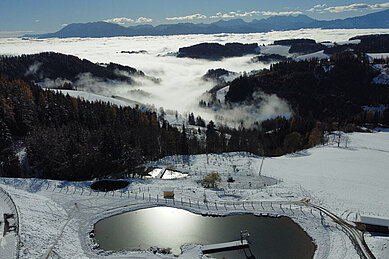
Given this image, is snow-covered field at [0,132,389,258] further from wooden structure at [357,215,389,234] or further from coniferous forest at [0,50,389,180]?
coniferous forest at [0,50,389,180]

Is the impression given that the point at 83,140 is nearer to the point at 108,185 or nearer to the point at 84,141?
the point at 84,141

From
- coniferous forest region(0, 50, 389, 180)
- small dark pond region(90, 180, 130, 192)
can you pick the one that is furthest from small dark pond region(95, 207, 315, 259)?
coniferous forest region(0, 50, 389, 180)

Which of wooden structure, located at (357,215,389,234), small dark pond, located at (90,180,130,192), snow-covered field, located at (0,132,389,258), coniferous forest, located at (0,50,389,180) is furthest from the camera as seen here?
coniferous forest, located at (0,50,389,180)

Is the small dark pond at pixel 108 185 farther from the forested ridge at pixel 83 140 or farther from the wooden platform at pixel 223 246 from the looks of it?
the wooden platform at pixel 223 246

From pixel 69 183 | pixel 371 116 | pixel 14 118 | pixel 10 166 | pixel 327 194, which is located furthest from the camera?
pixel 371 116

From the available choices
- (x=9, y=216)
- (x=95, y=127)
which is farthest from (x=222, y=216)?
(x=95, y=127)

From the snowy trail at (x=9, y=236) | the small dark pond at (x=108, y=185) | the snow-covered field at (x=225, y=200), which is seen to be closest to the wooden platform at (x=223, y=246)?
the snow-covered field at (x=225, y=200)

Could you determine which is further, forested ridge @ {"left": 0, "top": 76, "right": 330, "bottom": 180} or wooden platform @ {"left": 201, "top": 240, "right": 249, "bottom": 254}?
forested ridge @ {"left": 0, "top": 76, "right": 330, "bottom": 180}

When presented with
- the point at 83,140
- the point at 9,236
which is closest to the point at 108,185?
the point at 83,140

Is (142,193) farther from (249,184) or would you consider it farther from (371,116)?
(371,116)
